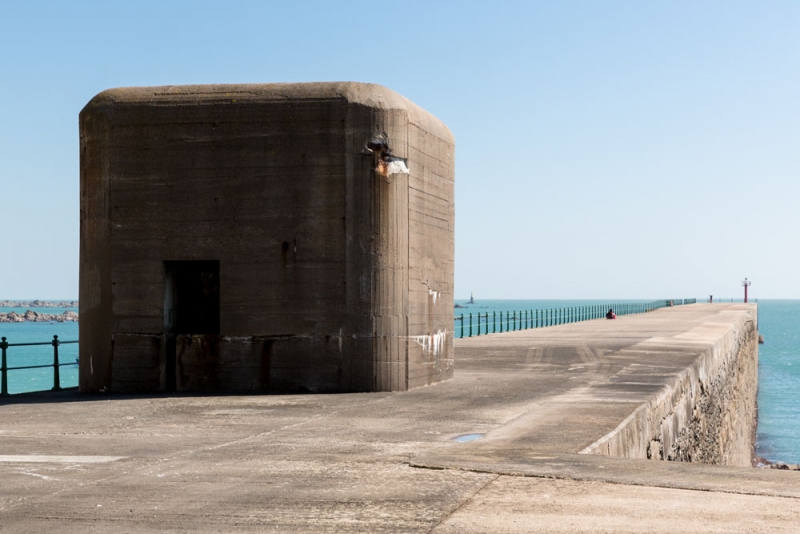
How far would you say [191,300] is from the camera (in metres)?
13.4

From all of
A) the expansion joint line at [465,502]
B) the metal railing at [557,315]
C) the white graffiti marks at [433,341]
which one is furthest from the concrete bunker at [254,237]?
the metal railing at [557,315]

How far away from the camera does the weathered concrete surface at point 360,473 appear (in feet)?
17.5

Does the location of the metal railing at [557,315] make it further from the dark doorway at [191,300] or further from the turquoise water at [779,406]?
the dark doorway at [191,300]

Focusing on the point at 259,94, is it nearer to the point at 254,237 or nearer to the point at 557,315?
the point at 254,237

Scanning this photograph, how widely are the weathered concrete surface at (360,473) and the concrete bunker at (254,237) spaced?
1121 millimetres

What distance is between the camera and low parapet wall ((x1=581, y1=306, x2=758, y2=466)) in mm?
9445

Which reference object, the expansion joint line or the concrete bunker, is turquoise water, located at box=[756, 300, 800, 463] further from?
the expansion joint line

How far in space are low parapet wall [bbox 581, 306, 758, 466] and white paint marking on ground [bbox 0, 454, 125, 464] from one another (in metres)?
3.79

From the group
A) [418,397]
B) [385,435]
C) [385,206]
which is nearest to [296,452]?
[385,435]

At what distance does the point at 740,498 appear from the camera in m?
5.79

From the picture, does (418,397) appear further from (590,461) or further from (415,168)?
(590,461)

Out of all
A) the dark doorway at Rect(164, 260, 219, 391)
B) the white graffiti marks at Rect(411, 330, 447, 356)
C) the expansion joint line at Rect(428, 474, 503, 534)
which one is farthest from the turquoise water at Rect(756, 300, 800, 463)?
the expansion joint line at Rect(428, 474, 503, 534)

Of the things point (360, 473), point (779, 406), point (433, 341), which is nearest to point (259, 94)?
point (433, 341)

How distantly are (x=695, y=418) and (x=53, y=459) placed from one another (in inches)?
452
